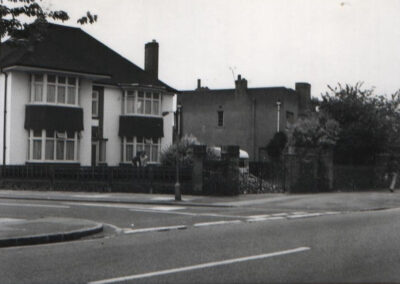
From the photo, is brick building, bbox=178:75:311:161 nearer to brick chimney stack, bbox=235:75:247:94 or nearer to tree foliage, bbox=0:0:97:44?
brick chimney stack, bbox=235:75:247:94

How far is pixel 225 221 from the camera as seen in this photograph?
15492 mm

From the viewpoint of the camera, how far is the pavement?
1214 centimetres

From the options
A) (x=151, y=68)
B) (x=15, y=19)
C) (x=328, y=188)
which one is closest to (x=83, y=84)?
(x=151, y=68)

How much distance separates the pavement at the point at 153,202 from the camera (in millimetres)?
12141

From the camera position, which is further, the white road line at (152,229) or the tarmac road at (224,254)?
the white road line at (152,229)

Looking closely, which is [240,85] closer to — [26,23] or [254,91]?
[254,91]

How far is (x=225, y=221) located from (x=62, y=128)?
2044cm

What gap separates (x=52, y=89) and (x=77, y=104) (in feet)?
5.96

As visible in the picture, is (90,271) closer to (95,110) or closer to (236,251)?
(236,251)

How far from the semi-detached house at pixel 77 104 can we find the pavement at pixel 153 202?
20.6ft

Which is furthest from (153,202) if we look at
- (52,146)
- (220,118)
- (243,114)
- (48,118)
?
(220,118)

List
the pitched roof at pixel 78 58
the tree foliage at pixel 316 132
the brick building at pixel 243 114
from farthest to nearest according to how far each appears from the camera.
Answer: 1. the brick building at pixel 243 114
2. the pitched roof at pixel 78 58
3. the tree foliage at pixel 316 132

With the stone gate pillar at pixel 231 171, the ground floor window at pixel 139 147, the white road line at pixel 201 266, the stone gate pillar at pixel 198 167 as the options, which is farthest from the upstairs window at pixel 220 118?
the white road line at pixel 201 266

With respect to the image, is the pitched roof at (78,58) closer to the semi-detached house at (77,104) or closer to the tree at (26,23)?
the semi-detached house at (77,104)
